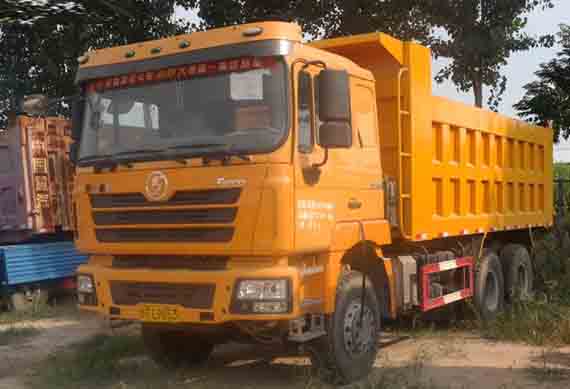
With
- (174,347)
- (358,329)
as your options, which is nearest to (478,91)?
(358,329)

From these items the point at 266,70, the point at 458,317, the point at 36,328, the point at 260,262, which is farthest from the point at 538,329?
the point at 36,328

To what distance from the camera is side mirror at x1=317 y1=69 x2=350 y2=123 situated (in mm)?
5617

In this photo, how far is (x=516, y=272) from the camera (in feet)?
33.8

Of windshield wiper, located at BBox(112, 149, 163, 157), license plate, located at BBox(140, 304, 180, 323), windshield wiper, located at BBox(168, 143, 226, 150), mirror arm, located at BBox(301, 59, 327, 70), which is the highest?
mirror arm, located at BBox(301, 59, 327, 70)

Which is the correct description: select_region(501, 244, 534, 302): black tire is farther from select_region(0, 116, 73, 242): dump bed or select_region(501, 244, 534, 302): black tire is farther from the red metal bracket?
select_region(0, 116, 73, 242): dump bed

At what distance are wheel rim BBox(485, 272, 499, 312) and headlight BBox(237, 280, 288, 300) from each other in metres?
4.77

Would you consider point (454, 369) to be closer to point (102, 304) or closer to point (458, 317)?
point (458, 317)

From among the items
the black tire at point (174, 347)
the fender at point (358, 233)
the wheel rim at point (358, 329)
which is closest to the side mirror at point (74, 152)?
the black tire at point (174, 347)

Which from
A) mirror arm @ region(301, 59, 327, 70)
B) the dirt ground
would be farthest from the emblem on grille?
the dirt ground

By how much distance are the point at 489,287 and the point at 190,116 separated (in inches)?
211

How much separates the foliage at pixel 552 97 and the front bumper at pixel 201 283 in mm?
16472

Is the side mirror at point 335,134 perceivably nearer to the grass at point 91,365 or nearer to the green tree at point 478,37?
the grass at point 91,365

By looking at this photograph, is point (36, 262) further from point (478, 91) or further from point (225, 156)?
point (478, 91)

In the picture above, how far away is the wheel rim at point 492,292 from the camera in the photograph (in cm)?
958
